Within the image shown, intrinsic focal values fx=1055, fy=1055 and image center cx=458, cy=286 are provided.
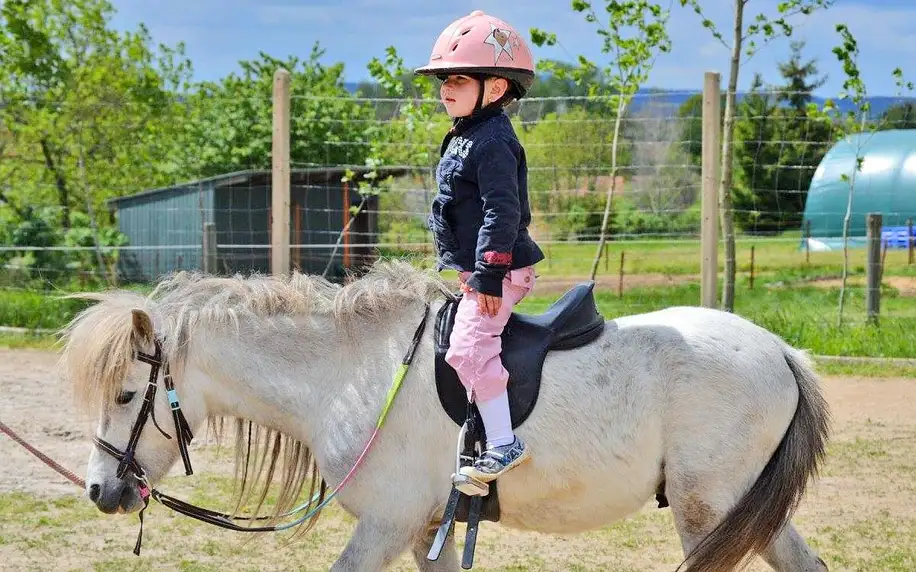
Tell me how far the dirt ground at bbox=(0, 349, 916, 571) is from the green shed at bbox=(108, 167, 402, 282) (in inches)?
291

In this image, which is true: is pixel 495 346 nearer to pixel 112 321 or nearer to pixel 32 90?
pixel 112 321

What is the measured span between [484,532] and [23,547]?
215cm

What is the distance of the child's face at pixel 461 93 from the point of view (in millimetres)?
3344

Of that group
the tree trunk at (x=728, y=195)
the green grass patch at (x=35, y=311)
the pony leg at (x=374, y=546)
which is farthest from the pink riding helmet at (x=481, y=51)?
the green grass patch at (x=35, y=311)

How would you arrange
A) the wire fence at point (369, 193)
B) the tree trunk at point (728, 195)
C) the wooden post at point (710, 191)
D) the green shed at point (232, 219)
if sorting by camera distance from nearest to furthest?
the wooden post at point (710, 191) < the tree trunk at point (728, 195) < the wire fence at point (369, 193) < the green shed at point (232, 219)

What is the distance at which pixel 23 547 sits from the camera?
484 cm

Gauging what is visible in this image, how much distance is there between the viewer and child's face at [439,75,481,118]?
3344 millimetres

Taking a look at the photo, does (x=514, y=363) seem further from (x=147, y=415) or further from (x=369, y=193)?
(x=369, y=193)

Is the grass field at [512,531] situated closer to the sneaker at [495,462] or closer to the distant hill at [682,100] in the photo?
the sneaker at [495,462]

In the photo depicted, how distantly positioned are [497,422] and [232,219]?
13.4 metres

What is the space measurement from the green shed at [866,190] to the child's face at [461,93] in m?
21.5

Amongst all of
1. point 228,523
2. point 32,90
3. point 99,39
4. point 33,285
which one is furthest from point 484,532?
point 99,39

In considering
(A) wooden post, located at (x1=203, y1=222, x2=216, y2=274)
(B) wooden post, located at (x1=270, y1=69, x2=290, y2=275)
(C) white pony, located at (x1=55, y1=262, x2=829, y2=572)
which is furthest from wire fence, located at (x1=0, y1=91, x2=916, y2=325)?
(C) white pony, located at (x1=55, y1=262, x2=829, y2=572)

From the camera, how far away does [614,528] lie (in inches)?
204
